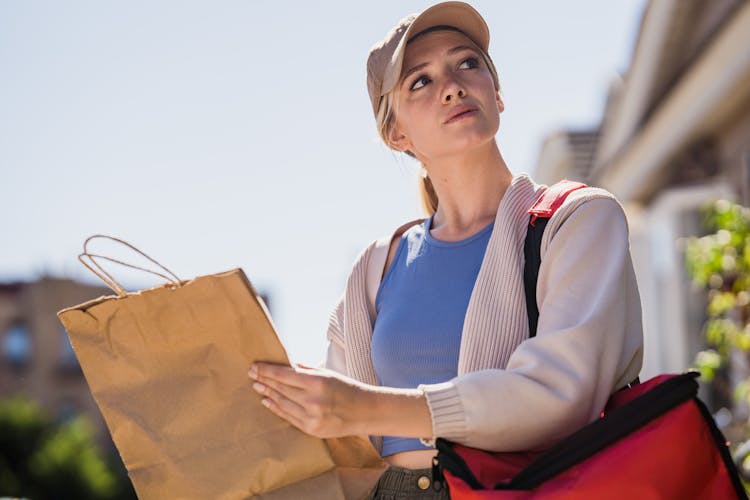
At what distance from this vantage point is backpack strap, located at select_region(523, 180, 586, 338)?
1873 mm

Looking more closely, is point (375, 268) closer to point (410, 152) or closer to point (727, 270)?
point (410, 152)

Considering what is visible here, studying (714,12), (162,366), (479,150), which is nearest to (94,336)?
(162,366)

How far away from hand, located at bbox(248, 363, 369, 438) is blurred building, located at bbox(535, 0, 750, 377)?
19.4 ft

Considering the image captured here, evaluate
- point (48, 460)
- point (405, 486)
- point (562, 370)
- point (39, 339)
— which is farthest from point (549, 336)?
point (39, 339)

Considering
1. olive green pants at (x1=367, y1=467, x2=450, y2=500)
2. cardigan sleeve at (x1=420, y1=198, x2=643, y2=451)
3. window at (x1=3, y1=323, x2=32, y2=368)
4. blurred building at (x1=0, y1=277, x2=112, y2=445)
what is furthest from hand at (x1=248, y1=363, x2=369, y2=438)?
window at (x1=3, y1=323, x2=32, y2=368)

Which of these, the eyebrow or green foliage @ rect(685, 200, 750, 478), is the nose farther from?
green foliage @ rect(685, 200, 750, 478)

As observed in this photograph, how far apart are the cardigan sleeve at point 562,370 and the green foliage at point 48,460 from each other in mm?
28381

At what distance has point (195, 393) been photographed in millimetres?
1794

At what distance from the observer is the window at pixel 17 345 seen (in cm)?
4241

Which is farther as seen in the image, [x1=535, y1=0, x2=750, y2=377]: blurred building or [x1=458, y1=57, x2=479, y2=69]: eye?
[x1=535, y1=0, x2=750, y2=377]: blurred building

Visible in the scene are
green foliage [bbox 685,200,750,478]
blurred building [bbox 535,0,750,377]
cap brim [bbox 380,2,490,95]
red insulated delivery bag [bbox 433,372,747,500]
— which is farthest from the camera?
blurred building [bbox 535,0,750,377]

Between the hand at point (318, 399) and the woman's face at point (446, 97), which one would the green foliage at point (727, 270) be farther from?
the hand at point (318, 399)

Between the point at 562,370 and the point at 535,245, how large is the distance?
291mm

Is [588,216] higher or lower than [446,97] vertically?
lower
